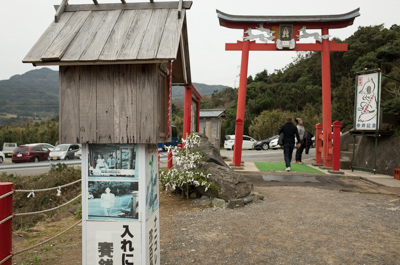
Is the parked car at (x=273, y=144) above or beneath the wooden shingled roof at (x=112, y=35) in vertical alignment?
beneath

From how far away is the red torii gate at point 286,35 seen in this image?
459 inches

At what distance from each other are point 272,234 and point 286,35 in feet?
30.3

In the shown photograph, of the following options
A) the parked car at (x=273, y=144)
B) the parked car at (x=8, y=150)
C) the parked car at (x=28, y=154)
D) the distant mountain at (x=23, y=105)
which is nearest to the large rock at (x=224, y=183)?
the parked car at (x=273, y=144)

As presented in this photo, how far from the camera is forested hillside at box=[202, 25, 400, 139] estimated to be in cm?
2709

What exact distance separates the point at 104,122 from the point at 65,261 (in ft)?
6.69

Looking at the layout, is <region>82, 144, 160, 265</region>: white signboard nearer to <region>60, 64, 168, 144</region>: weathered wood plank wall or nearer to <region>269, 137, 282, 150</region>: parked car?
<region>60, 64, 168, 144</region>: weathered wood plank wall

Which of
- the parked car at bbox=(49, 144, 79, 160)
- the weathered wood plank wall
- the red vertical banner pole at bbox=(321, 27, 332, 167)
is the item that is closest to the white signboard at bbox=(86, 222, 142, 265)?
the weathered wood plank wall

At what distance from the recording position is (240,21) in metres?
11.7

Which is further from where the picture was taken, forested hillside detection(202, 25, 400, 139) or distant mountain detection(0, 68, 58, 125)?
distant mountain detection(0, 68, 58, 125)

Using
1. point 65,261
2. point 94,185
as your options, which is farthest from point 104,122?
point 65,261

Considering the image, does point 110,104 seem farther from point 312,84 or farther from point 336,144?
point 312,84

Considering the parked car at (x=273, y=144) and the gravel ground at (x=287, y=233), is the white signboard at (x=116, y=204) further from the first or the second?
the parked car at (x=273, y=144)

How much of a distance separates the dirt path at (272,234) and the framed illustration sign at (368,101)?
3898 mm

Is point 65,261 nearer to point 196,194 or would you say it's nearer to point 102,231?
point 102,231
